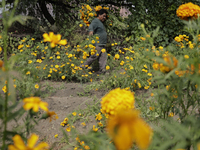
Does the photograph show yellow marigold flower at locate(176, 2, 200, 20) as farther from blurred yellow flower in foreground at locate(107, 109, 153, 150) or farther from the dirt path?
blurred yellow flower in foreground at locate(107, 109, 153, 150)

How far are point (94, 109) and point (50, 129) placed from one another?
0.58 metres

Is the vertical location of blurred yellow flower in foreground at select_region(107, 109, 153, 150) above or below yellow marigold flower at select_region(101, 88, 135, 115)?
above

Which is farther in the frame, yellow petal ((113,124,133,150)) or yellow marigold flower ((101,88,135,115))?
yellow marigold flower ((101,88,135,115))

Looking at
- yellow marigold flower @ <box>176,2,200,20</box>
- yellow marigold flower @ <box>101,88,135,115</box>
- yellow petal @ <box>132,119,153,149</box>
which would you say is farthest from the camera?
yellow marigold flower @ <box>176,2,200,20</box>

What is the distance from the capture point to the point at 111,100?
852 mm

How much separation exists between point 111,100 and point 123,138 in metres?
0.48

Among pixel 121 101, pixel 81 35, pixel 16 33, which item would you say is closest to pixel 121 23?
pixel 81 35

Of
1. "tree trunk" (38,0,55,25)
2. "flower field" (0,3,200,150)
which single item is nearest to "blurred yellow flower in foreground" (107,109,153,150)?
"flower field" (0,3,200,150)

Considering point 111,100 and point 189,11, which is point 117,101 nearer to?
point 111,100

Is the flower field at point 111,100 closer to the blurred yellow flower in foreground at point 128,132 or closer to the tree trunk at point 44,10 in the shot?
the blurred yellow flower in foreground at point 128,132

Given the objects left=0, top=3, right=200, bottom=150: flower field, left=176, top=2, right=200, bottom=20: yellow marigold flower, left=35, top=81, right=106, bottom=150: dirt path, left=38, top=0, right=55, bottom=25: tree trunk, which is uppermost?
left=38, top=0, right=55, bottom=25: tree trunk

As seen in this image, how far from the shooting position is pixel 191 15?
163cm

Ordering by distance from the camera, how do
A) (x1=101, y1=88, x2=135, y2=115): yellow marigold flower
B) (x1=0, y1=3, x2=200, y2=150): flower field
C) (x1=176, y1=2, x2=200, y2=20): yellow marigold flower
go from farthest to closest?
(x1=176, y1=2, x2=200, y2=20): yellow marigold flower < (x1=101, y1=88, x2=135, y2=115): yellow marigold flower < (x1=0, y1=3, x2=200, y2=150): flower field

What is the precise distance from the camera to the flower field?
622 millimetres
